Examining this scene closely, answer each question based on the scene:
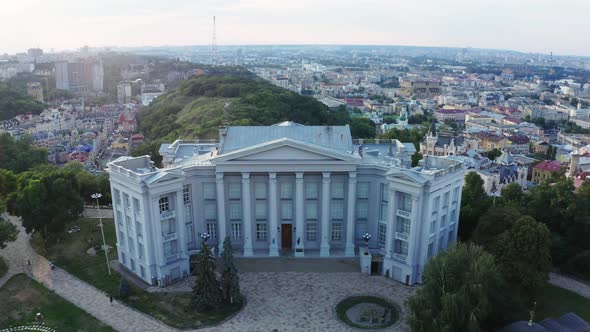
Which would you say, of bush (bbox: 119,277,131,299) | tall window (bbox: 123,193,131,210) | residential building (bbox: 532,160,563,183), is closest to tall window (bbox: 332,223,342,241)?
Answer: tall window (bbox: 123,193,131,210)

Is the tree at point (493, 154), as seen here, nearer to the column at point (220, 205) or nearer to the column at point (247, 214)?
the column at point (247, 214)

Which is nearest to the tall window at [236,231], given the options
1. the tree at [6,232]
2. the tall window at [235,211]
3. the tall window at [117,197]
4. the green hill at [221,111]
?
the tall window at [235,211]

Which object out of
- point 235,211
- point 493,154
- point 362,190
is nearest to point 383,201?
point 362,190

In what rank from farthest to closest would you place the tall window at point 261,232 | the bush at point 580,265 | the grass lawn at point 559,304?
1. the tall window at point 261,232
2. the bush at point 580,265
3. the grass lawn at point 559,304

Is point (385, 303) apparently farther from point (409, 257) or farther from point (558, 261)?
point (558, 261)

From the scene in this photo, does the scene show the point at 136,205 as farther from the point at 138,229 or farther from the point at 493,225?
the point at 493,225

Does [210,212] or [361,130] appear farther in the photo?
[361,130]
